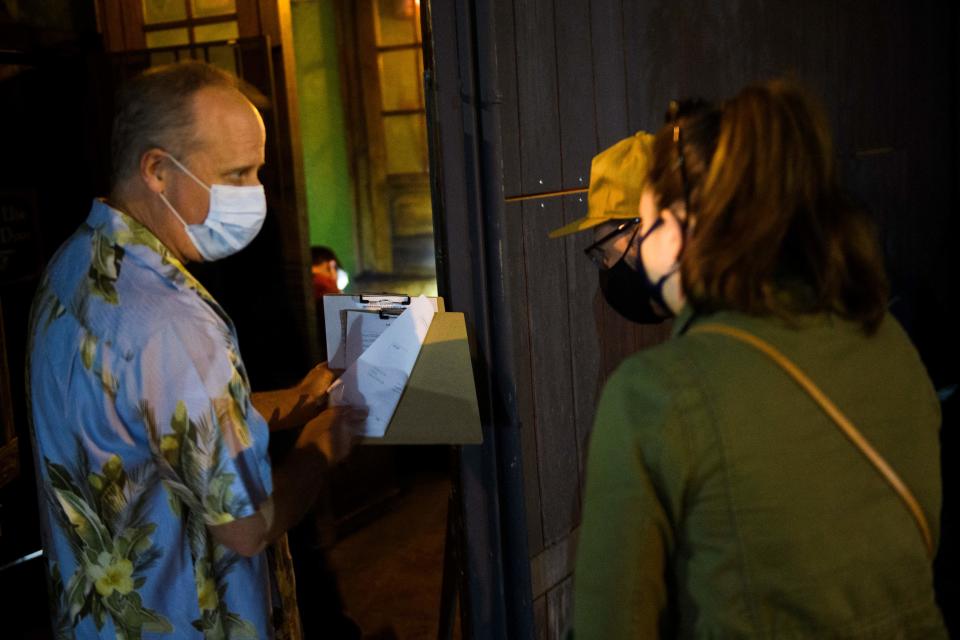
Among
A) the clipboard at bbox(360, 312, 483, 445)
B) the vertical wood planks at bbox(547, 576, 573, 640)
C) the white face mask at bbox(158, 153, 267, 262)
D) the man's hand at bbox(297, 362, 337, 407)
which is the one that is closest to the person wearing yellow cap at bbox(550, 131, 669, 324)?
the clipboard at bbox(360, 312, 483, 445)

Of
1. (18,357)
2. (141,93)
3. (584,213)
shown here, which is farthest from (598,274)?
(18,357)

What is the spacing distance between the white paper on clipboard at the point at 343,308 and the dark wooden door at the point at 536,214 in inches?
8.5

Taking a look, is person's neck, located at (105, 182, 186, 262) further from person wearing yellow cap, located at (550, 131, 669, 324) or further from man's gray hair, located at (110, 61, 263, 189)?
person wearing yellow cap, located at (550, 131, 669, 324)

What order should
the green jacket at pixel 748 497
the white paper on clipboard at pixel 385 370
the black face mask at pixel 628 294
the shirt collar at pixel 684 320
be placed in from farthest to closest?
the black face mask at pixel 628 294, the white paper on clipboard at pixel 385 370, the shirt collar at pixel 684 320, the green jacket at pixel 748 497

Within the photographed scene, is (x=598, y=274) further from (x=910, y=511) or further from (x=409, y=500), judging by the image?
(x=409, y=500)

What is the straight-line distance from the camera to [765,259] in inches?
51.7

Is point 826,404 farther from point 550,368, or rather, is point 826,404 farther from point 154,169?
point 550,368

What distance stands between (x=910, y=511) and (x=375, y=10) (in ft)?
21.8

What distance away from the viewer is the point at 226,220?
1952 millimetres

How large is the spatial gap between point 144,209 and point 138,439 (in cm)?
46

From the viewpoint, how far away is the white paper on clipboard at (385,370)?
2.12m

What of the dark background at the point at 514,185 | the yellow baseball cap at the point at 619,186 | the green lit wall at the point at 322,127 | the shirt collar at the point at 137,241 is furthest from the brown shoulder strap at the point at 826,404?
the green lit wall at the point at 322,127

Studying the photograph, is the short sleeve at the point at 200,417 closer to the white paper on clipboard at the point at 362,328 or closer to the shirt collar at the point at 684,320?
the white paper on clipboard at the point at 362,328

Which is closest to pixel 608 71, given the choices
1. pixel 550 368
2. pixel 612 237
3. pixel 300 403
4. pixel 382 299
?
pixel 612 237
